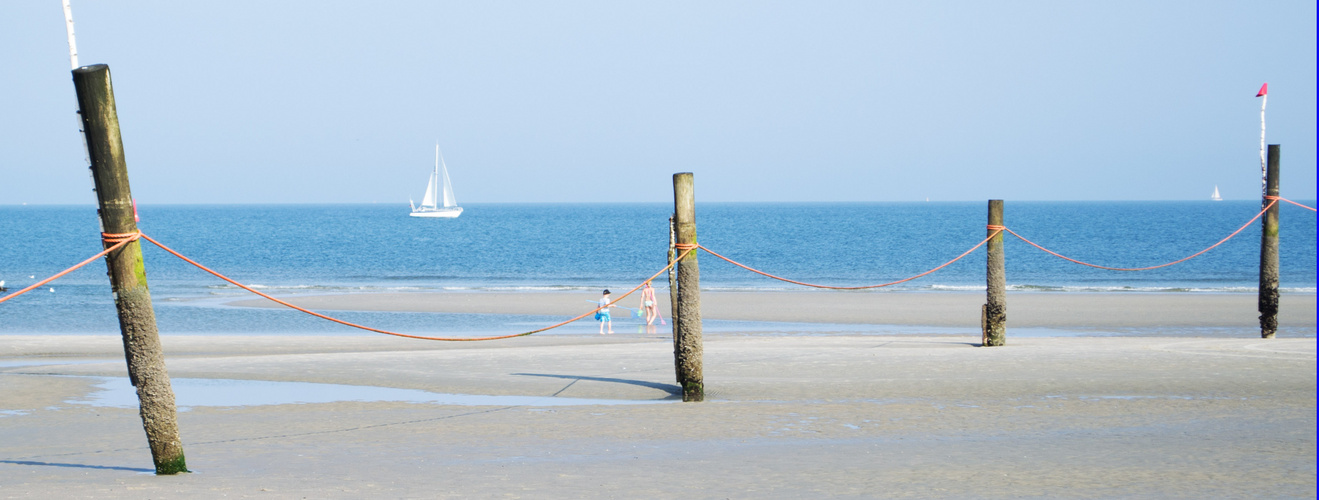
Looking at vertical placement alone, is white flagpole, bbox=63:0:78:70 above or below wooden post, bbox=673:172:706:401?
above

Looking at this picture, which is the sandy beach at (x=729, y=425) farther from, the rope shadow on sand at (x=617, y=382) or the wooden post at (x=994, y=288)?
the wooden post at (x=994, y=288)

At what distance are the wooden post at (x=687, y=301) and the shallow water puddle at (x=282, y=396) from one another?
47 cm

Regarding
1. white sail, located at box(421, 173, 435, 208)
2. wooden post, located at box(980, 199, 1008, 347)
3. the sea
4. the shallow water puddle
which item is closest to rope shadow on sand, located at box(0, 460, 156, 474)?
the shallow water puddle

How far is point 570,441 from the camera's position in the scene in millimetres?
8648

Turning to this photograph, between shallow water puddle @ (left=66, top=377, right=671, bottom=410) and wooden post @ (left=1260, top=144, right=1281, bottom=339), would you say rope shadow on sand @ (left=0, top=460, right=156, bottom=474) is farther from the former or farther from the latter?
wooden post @ (left=1260, top=144, right=1281, bottom=339)

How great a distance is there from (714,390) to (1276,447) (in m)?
5.55

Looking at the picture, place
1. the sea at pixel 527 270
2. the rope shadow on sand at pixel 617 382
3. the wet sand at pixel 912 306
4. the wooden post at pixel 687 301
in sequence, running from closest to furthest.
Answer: the wooden post at pixel 687 301 < the rope shadow on sand at pixel 617 382 < the wet sand at pixel 912 306 < the sea at pixel 527 270

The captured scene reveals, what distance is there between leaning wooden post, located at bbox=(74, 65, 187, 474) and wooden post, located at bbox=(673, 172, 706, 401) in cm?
501

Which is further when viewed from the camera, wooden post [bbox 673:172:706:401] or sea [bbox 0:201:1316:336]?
sea [bbox 0:201:1316:336]

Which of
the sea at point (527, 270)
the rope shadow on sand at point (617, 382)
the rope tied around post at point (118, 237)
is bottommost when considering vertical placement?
the sea at point (527, 270)

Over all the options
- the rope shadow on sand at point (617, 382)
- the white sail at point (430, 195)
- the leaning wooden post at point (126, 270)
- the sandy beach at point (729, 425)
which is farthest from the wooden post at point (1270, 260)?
the white sail at point (430, 195)

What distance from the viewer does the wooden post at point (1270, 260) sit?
599 inches

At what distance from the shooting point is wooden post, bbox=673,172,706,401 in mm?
10102

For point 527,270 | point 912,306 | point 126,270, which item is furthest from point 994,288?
point 527,270
